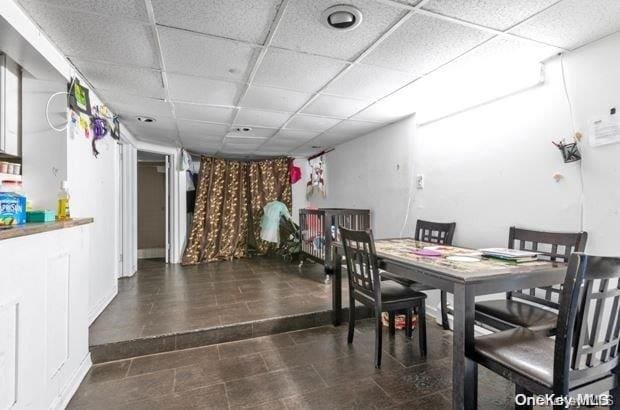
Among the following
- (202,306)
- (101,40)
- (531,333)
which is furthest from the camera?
(202,306)

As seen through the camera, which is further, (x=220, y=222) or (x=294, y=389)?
(x=220, y=222)

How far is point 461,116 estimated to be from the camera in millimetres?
2633

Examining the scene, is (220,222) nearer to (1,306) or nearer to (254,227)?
(254,227)

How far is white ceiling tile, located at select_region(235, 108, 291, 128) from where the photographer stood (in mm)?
3088

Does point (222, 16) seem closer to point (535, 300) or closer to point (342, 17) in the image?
point (342, 17)

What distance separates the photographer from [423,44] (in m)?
1.78

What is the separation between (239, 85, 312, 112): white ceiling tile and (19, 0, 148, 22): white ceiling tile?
103 centimetres

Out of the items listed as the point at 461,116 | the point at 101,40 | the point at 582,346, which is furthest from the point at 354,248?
the point at 101,40

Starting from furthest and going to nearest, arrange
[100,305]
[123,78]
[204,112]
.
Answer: [204,112]
[100,305]
[123,78]

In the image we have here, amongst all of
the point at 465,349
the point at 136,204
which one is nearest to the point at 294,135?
the point at 136,204

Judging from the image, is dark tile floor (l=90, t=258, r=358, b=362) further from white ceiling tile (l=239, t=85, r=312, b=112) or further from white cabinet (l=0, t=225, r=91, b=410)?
white ceiling tile (l=239, t=85, r=312, b=112)

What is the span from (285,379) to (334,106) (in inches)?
94.5

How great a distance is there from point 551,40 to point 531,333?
169 cm

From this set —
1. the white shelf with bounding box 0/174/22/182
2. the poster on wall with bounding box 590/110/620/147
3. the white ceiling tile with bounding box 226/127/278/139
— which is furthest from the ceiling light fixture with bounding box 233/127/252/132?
the poster on wall with bounding box 590/110/620/147
